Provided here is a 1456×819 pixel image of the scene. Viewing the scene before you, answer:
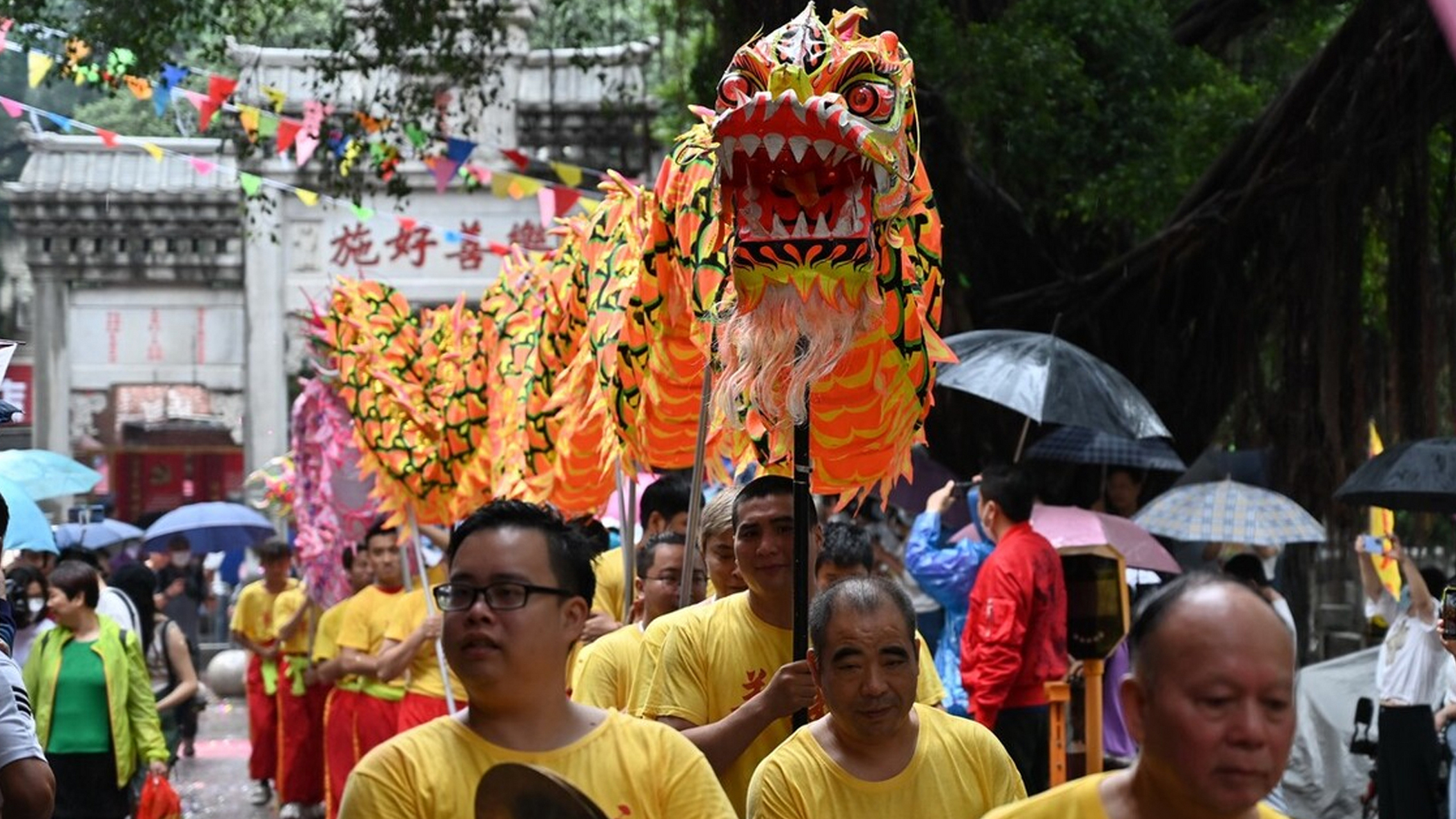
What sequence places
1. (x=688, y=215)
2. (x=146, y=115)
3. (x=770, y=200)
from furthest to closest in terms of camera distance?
(x=146, y=115), (x=688, y=215), (x=770, y=200)

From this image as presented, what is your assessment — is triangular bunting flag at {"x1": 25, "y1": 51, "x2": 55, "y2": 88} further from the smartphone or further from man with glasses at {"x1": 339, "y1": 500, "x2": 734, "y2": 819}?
man with glasses at {"x1": 339, "y1": 500, "x2": 734, "y2": 819}

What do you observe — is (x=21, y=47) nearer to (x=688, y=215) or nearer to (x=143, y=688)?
(x=143, y=688)

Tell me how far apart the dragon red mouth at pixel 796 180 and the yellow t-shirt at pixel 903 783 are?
1.12 metres

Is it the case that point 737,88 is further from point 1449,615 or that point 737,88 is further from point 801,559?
point 1449,615

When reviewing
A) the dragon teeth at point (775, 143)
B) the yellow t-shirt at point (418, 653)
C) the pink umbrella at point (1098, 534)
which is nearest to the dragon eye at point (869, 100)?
the dragon teeth at point (775, 143)

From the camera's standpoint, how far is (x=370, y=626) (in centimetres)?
916

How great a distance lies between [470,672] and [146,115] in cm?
2958

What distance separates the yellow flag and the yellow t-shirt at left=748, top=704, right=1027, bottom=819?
6.04 m

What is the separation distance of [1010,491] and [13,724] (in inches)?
169

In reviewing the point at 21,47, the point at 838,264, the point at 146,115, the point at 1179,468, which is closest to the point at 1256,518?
the point at 1179,468

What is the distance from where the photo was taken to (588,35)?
13219 millimetres

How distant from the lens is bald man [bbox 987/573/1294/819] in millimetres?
2326

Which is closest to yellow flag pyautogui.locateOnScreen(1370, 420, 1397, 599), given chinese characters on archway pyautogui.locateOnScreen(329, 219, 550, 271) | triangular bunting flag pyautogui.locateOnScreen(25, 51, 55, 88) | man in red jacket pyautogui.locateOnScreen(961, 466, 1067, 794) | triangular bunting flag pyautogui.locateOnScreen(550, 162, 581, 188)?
man in red jacket pyautogui.locateOnScreen(961, 466, 1067, 794)

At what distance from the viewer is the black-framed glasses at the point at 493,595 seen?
2975 millimetres
